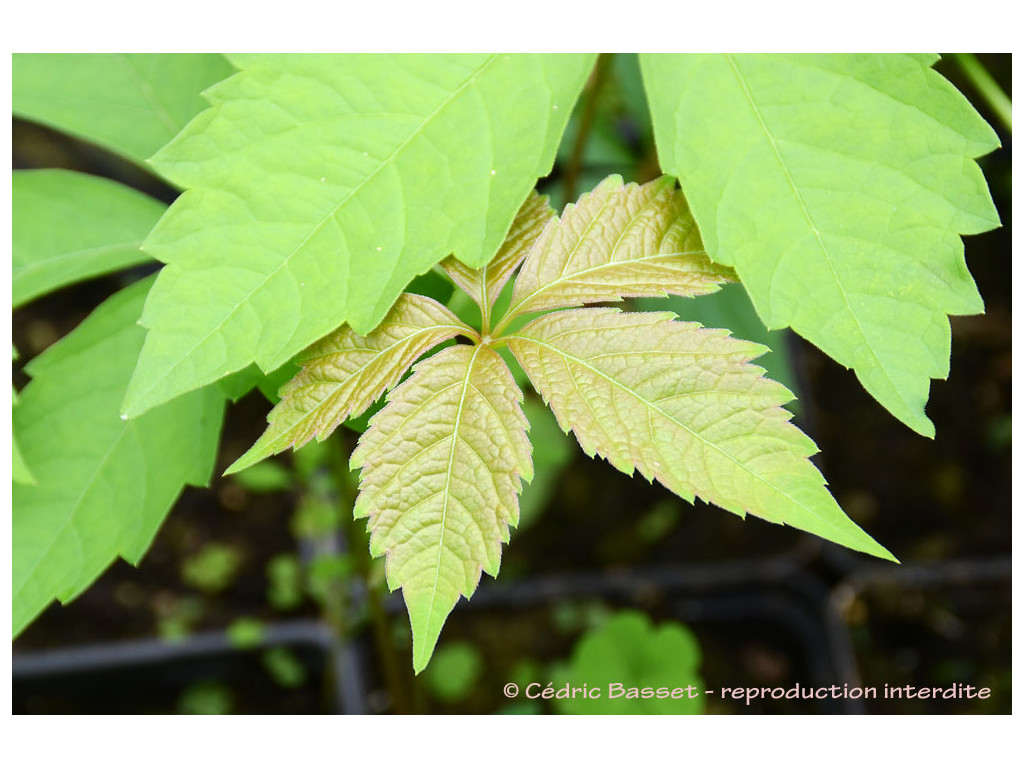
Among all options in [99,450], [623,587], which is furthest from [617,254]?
[623,587]

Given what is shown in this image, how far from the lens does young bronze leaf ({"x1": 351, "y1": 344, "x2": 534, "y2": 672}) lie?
0.54 meters

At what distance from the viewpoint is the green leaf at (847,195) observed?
0.58 metres

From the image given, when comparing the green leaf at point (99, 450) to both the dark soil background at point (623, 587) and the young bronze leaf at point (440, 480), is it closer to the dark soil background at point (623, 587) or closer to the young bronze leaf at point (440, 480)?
the young bronze leaf at point (440, 480)

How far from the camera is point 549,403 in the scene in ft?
1.89

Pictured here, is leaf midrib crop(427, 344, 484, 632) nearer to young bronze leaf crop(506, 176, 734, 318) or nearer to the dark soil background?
young bronze leaf crop(506, 176, 734, 318)

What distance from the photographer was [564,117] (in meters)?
0.64

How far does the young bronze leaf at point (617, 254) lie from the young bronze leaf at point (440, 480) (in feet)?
0.27

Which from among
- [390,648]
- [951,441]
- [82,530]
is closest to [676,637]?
[390,648]

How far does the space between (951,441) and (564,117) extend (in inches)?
56.3

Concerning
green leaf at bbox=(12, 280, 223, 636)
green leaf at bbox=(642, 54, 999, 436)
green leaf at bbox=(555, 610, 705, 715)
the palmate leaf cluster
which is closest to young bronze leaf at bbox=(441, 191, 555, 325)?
the palmate leaf cluster

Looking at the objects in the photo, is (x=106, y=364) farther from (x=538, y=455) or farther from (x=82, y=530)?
(x=538, y=455)

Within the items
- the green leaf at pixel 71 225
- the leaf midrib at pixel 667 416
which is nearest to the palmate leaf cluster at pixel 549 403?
the leaf midrib at pixel 667 416

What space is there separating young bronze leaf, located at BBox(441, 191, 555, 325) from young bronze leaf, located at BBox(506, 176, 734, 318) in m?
0.01

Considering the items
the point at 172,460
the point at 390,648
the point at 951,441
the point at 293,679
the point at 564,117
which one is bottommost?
the point at 293,679
